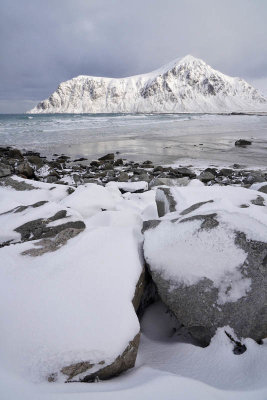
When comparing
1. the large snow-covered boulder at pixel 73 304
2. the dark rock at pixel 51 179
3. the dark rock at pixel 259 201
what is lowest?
Answer: the dark rock at pixel 51 179

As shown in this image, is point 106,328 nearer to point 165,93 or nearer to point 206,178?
point 206,178

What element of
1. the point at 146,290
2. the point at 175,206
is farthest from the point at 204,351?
the point at 175,206

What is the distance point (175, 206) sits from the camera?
3.29 m

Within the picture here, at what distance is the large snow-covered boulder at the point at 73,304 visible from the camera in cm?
137

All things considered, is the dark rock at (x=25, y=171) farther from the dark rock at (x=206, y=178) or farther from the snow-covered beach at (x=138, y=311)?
the snow-covered beach at (x=138, y=311)

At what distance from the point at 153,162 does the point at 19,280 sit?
355 inches

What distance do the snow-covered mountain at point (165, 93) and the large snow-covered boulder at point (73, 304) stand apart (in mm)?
138385

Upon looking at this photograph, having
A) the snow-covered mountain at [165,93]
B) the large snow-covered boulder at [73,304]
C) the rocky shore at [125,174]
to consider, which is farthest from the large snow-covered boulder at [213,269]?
the snow-covered mountain at [165,93]

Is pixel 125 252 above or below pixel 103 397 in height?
above

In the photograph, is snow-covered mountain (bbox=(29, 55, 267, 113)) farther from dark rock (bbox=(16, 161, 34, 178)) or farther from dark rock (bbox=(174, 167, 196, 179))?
dark rock (bbox=(16, 161, 34, 178))

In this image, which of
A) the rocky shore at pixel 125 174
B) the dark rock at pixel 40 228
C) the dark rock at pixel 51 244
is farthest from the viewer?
the rocky shore at pixel 125 174

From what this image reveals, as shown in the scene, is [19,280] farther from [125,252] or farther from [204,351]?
[204,351]

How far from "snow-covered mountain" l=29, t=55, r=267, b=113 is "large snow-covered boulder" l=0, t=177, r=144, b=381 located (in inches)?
5448

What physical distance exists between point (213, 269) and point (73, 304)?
1.09m
